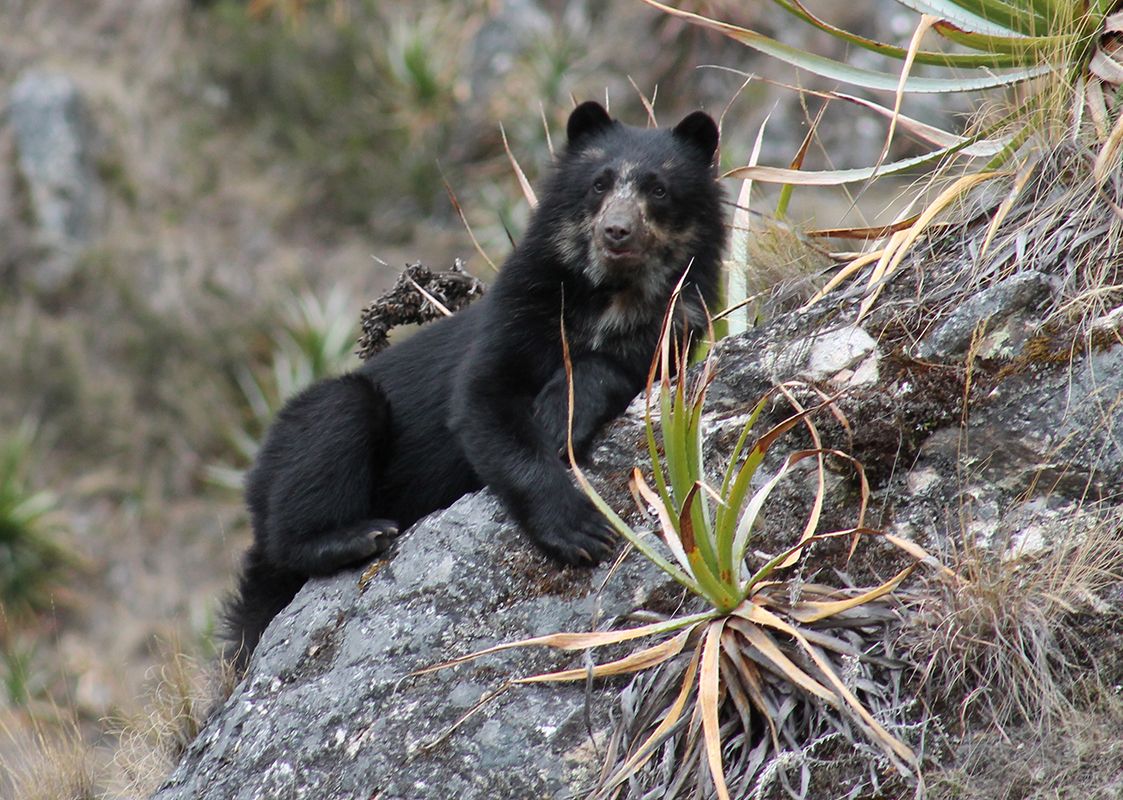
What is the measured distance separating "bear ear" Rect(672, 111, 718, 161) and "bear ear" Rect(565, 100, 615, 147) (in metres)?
0.34

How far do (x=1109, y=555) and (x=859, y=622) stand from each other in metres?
0.73

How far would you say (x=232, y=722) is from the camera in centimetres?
461

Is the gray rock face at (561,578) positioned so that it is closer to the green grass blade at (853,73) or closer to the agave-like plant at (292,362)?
the green grass blade at (853,73)

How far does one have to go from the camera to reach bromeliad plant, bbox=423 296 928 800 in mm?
3662

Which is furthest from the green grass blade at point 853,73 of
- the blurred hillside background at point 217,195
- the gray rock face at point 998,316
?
the blurred hillside background at point 217,195

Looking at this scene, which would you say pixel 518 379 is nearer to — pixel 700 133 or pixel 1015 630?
pixel 700 133

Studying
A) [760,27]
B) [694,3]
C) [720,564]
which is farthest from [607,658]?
[760,27]

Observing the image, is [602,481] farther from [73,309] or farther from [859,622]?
[73,309]

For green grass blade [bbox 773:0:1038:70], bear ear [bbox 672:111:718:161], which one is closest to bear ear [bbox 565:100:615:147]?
bear ear [bbox 672:111:718:161]

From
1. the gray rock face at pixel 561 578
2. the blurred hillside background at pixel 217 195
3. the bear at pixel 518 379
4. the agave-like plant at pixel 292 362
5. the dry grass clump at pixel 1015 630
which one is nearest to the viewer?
the dry grass clump at pixel 1015 630

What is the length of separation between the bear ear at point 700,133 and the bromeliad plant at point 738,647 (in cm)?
212

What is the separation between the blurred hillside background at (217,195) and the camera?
727 inches

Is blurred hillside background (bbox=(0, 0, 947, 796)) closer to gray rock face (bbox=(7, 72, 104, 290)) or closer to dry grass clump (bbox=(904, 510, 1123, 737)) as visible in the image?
gray rock face (bbox=(7, 72, 104, 290))

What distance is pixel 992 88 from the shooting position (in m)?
5.26
